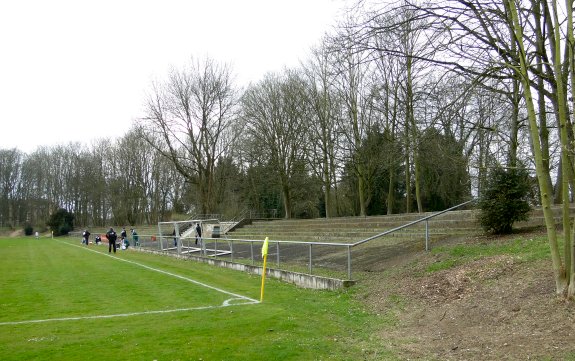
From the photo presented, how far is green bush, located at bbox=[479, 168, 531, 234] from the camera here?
13195mm

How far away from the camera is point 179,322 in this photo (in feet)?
29.5

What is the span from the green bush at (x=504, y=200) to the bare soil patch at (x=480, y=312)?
3.34 meters

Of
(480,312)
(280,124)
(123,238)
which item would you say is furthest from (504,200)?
(123,238)

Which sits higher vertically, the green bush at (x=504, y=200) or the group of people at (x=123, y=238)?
the green bush at (x=504, y=200)

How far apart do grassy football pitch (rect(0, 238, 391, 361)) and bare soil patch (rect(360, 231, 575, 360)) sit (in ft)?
2.28

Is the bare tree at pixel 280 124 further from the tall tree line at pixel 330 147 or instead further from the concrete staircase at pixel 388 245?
the concrete staircase at pixel 388 245

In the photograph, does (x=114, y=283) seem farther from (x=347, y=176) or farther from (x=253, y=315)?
(x=347, y=176)

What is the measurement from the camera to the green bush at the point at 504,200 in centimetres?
1320

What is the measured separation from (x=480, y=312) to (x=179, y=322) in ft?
17.5

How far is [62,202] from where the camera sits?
91.2 m

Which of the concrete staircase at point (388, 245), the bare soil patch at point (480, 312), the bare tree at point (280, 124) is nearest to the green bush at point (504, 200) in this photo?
the concrete staircase at point (388, 245)

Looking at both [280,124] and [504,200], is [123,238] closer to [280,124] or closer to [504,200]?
[280,124]

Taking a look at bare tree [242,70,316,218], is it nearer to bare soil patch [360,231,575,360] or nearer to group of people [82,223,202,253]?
group of people [82,223,202,253]

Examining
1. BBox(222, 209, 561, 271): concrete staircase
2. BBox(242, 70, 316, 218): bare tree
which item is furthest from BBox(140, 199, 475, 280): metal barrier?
BBox(242, 70, 316, 218): bare tree
